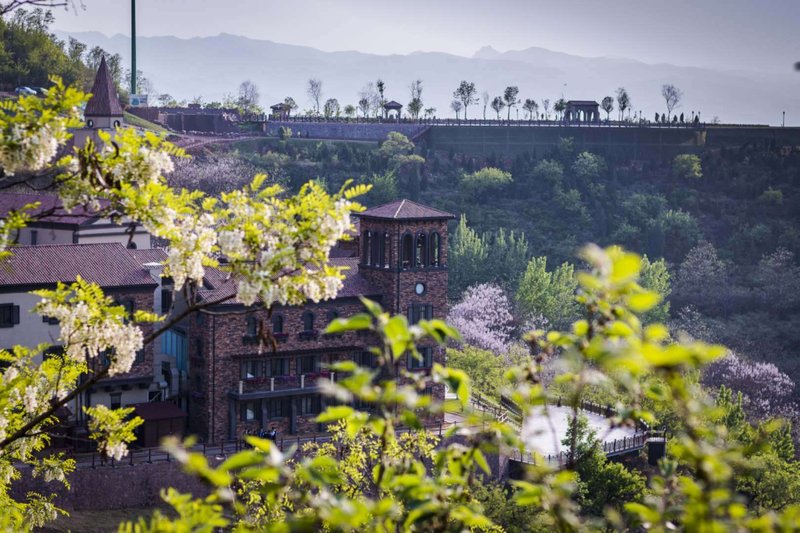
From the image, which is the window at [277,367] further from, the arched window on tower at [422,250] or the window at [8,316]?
the window at [8,316]

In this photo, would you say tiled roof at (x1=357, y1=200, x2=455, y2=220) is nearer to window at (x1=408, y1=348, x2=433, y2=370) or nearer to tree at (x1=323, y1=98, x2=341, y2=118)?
window at (x1=408, y1=348, x2=433, y2=370)

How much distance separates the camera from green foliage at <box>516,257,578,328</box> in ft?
286

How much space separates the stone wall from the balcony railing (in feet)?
253

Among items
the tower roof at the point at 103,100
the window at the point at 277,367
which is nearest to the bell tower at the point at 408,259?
the window at the point at 277,367

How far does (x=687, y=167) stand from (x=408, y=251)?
74402mm

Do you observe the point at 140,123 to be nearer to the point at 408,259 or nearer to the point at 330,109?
the point at 330,109

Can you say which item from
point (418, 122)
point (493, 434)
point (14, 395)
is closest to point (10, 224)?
point (14, 395)

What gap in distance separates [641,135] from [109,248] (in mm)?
88322

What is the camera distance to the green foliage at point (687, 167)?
128 metres

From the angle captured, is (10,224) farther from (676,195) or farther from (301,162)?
(676,195)

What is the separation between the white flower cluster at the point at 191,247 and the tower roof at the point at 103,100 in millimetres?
69463

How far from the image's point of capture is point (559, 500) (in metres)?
8.77

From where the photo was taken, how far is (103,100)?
273 feet

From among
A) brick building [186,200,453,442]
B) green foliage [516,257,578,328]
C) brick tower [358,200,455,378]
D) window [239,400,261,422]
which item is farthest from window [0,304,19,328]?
green foliage [516,257,578,328]
